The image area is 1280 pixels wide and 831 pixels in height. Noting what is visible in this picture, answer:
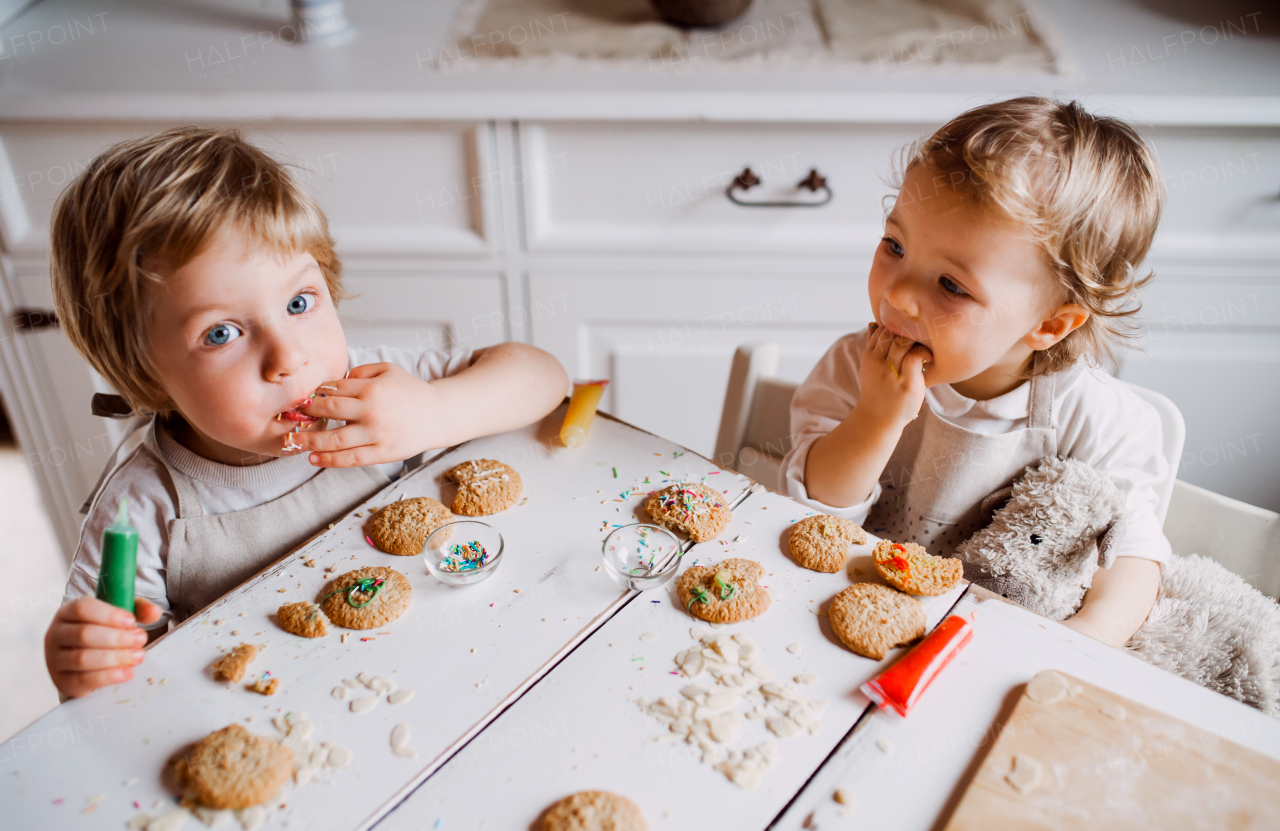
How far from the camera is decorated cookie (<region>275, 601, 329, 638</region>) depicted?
0.63 m

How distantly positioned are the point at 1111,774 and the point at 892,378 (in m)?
0.43

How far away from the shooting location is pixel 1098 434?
909 millimetres

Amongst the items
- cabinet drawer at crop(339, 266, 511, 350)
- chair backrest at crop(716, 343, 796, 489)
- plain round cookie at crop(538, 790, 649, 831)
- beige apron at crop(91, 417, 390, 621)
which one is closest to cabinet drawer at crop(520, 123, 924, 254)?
cabinet drawer at crop(339, 266, 511, 350)

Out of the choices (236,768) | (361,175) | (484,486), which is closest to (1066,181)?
(484,486)

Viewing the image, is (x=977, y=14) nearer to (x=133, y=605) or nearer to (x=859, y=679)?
(x=859, y=679)

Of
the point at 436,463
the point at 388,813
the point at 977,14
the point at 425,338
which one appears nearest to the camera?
the point at 388,813

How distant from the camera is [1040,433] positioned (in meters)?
0.92

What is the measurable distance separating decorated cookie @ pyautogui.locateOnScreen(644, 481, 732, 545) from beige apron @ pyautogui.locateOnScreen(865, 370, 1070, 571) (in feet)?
1.14

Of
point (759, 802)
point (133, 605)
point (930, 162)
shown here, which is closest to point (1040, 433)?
point (930, 162)

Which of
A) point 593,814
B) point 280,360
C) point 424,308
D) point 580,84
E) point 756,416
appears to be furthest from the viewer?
point 424,308

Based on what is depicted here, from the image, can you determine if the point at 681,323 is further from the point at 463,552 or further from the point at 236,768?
the point at 236,768

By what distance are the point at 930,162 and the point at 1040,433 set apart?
35 cm

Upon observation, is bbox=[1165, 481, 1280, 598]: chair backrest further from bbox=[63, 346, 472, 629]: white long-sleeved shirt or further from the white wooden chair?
bbox=[63, 346, 472, 629]: white long-sleeved shirt

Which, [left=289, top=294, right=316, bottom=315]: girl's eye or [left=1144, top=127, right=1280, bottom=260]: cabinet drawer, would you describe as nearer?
[left=289, top=294, right=316, bottom=315]: girl's eye
